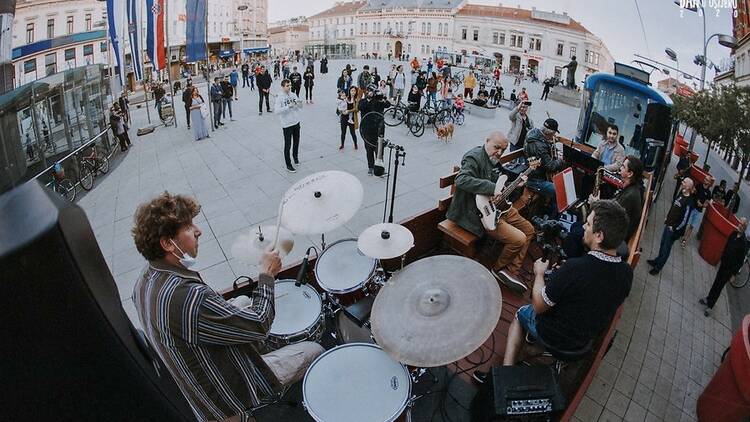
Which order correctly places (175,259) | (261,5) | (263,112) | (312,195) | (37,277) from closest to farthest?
Result: (37,277)
(175,259)
(312,195)
(263,112)
(261,5)

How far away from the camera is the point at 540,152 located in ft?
22.6

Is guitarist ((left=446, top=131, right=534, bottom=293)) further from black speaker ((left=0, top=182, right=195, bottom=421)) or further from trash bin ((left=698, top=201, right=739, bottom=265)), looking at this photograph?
trash bin ((left=698, top=201, right=739, bottom=265))

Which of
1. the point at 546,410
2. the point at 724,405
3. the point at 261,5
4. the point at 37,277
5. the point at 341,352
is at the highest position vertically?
the point at 261,5

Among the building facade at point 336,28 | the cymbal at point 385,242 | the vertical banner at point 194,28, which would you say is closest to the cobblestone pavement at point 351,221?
the cymbal at point 385,242

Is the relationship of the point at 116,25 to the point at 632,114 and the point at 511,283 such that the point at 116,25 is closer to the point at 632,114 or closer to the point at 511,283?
the point at 511,283

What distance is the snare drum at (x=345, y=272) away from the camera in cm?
386

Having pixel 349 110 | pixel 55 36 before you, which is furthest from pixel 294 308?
pixel 349 110

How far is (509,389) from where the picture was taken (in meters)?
3.06

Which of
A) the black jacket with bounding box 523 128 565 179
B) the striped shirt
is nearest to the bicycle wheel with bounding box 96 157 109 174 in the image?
the striped shirt

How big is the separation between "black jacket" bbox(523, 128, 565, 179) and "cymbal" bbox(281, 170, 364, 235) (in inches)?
166

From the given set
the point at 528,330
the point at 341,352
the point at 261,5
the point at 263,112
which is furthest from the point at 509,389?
the point at 261,5

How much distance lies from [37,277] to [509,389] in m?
3.23

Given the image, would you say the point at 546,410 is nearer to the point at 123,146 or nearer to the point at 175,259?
the point at 175,259

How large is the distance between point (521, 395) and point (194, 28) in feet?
48.5
